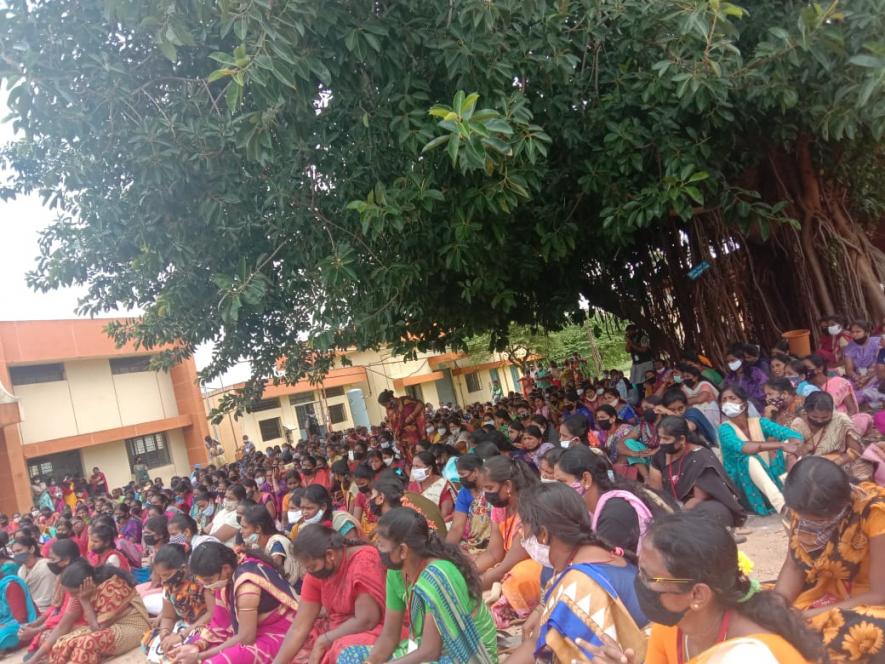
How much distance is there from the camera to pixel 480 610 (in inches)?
124

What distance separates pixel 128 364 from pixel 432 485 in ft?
58.7

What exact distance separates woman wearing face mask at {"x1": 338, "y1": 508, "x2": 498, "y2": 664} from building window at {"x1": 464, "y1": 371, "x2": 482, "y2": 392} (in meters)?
31.3

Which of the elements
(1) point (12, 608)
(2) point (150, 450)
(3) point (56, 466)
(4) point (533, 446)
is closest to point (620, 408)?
(4) point (533, 446)

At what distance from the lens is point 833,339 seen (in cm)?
769

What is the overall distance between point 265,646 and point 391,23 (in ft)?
13.3

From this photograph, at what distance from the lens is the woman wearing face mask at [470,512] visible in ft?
16.1

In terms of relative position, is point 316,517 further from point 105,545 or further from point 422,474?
point 105,545

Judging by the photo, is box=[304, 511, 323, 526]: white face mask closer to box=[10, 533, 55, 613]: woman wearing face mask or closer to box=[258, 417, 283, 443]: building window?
box=[10, 533, 55, 613]: woman wearing face mask

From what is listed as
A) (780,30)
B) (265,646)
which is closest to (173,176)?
(265,646)

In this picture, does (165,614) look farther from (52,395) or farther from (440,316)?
(52,395)

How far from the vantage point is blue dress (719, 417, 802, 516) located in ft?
16.8

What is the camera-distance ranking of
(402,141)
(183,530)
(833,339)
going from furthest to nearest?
(833,339) < (183,530) < (402,141)

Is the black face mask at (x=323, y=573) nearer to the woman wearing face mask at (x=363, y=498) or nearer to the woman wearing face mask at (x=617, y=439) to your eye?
the woman wearing face mask at (x=617, y=439)

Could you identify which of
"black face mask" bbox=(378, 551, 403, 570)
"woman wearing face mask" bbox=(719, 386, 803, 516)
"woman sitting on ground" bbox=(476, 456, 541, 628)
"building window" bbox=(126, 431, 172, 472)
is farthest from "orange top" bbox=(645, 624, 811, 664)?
"building window" bbox=(126, 431, 172, 472)
